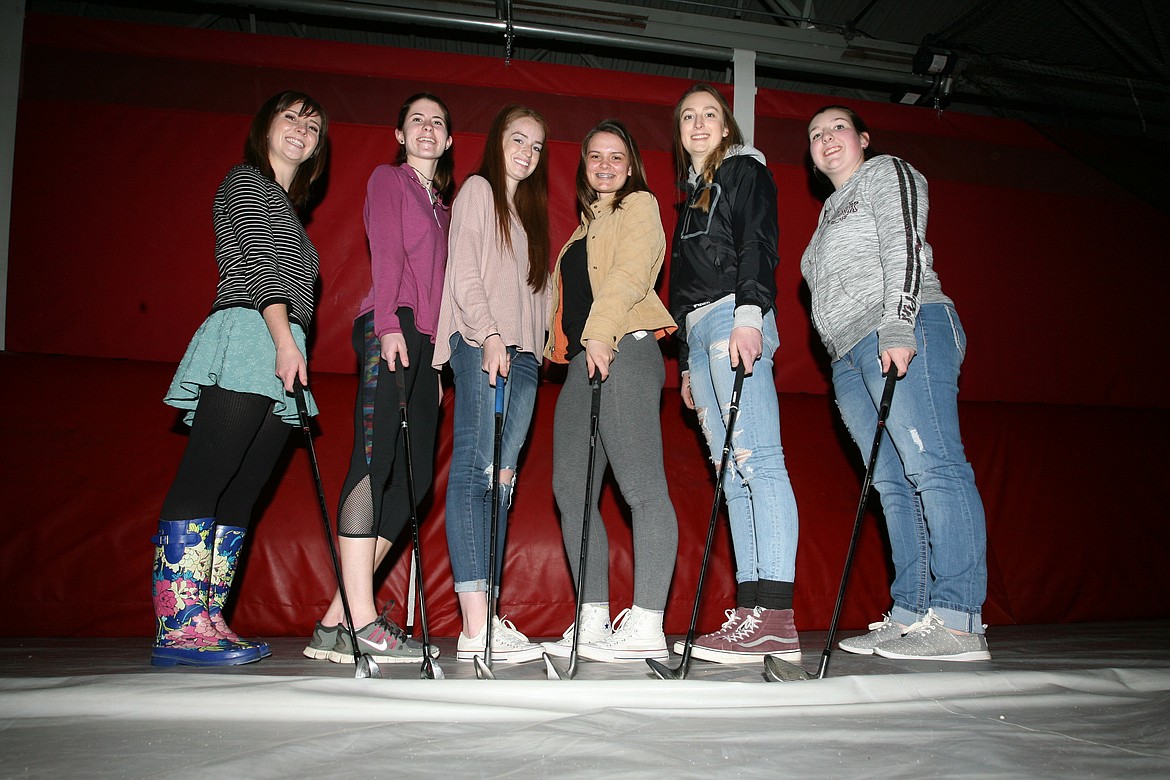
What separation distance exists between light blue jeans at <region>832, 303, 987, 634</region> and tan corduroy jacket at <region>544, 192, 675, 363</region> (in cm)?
58

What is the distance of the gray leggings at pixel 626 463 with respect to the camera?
6.23 ft

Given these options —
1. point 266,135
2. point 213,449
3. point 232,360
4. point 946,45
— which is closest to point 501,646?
point 213,449

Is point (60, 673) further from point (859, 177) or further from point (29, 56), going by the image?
point (29, 56)

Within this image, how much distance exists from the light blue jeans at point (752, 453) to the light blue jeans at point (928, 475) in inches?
12.0

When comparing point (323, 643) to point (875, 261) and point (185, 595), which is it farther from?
point (875, 261)

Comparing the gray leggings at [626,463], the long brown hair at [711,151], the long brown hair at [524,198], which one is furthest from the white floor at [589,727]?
the long brown hair at [711,151]

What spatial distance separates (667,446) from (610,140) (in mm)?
1319

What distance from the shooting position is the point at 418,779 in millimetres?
870

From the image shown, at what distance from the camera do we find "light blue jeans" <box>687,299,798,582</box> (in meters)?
1.87

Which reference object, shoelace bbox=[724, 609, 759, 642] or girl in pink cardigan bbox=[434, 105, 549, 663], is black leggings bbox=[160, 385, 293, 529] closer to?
girl in pink cardigan bbox=[434, 105, 549, 663]

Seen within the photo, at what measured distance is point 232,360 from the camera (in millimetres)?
1813

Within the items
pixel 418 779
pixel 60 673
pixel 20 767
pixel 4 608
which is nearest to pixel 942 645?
pixel 418 779

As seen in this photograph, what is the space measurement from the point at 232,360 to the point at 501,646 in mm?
958

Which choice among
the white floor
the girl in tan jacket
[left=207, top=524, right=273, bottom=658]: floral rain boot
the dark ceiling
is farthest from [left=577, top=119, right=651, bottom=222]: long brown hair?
the dark ceiling
